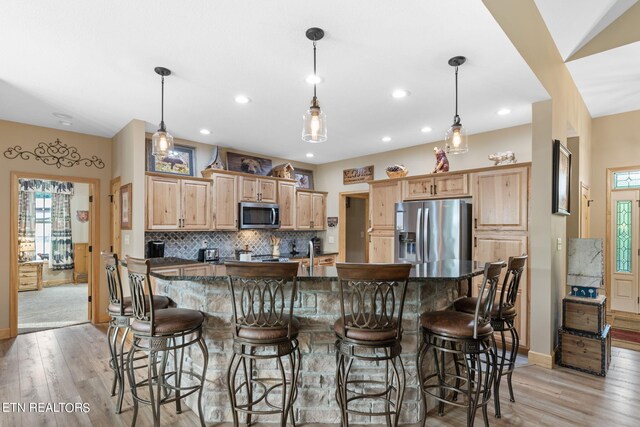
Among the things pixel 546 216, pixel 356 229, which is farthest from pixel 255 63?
pixel 356 229

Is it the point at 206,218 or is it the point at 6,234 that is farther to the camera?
the point at 206,218

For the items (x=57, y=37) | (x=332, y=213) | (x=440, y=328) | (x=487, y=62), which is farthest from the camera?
(x=332, y=213)

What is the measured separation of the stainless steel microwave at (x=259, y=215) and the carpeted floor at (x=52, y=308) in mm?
2670

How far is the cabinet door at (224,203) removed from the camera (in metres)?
4.87

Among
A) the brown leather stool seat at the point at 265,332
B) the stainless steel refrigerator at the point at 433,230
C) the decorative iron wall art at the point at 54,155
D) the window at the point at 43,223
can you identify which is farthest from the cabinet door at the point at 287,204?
the window at the point at 43,223

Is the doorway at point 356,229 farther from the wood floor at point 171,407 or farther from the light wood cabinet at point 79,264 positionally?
the light wood cabinet at point 79,264

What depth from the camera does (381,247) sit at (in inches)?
204

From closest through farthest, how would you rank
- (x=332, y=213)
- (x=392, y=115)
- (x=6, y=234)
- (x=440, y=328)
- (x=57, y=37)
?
(x=440, y=328), (x=57, y=37), (x=392, y=115), (x=6, y=234), (x=332, y=213)

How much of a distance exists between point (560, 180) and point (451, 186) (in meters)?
1.19

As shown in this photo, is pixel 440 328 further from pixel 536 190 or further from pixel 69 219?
pixel 69 219

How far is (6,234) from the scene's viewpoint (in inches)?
164

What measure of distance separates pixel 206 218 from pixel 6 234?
2.36 meters

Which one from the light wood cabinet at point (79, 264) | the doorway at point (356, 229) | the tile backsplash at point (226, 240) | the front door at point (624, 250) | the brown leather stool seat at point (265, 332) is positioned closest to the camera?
the brown leather stool seat at point (265, 332)

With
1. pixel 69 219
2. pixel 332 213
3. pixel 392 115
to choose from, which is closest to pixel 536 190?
pixel 392 115
